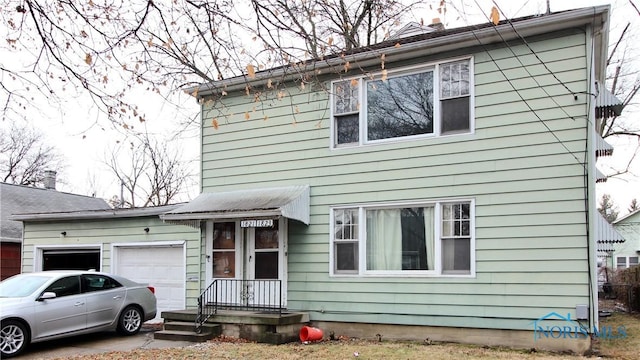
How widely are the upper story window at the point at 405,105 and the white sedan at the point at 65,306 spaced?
17.6 feet

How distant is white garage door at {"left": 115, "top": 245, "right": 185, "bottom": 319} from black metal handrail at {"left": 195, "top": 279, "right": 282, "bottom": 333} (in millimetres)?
1747

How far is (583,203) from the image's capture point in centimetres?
912

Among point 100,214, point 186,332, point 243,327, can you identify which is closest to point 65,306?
point 186,332

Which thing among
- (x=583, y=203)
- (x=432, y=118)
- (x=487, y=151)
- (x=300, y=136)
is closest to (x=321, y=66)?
(x=300, y=136)

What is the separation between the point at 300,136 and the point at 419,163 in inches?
103

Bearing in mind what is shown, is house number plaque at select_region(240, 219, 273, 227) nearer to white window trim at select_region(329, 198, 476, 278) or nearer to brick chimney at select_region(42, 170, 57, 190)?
white window trim at select_region(329, 198, 476, 278)

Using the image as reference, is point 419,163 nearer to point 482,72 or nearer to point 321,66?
point 482,72

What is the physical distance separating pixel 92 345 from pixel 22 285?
5.49ft

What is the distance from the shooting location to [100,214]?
15.2 metres

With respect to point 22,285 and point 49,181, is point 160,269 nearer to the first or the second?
point 22,285

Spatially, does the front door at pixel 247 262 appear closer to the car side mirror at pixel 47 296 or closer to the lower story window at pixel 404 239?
the lower story window at pixel 404 239

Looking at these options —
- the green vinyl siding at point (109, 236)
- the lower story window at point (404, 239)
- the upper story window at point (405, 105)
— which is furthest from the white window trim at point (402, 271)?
the green vinyl siding at point (109, 236)

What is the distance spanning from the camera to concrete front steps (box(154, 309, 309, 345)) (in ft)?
35.0

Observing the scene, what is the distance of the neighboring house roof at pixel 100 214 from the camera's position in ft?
47.2
